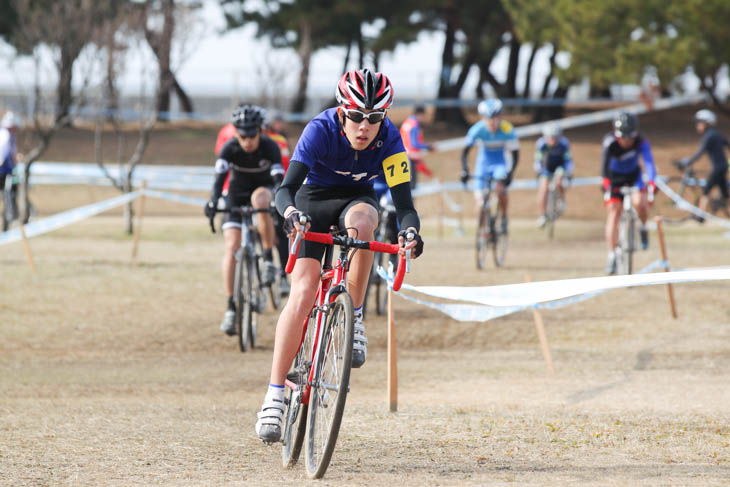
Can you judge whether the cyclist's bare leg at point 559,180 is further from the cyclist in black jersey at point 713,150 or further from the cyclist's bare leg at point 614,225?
the cyclist's bare leg at point 614,225

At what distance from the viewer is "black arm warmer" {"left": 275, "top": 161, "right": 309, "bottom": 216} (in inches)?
195

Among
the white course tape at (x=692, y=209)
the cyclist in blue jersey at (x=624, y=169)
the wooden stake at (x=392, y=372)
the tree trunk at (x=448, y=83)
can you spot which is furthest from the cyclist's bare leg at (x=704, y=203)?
the tree trunk at (x=448, y=83)

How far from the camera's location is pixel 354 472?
16.0ft

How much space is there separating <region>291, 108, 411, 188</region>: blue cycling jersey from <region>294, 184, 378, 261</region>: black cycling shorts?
5cm

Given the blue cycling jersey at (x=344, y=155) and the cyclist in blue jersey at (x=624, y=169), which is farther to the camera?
the cyclist in blue jersey at (x=624, y=169)

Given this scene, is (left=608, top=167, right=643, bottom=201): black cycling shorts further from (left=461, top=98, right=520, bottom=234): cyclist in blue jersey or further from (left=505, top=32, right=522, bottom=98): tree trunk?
(left=505, top=32, right=522, bottom=98): tree trunk

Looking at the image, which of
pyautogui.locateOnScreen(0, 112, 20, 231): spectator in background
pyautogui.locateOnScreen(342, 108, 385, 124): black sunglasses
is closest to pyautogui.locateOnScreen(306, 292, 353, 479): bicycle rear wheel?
pyautogui.locateOnScreen(342, 108, 385, 124): black sunglasses

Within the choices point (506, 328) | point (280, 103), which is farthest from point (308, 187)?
point (280, 103)

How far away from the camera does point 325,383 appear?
4.83m

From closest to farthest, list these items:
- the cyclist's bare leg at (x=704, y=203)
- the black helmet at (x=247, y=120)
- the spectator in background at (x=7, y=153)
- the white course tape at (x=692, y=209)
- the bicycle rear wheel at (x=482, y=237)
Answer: the black helmet at (x=247, y=120)
the bicycle rear wheel at (x=482, y=237)
the spectator in background at (x=7, y=153)
the white course tape at (x=692, y=209)
the cyclist's bare leg at (x=704, y=203)

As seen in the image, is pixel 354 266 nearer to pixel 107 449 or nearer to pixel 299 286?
pixel 299 286

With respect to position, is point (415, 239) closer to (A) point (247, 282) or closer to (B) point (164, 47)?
(A) point (247, 282)

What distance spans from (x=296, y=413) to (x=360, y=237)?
3.13 feet

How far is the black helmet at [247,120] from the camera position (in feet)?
29.6
